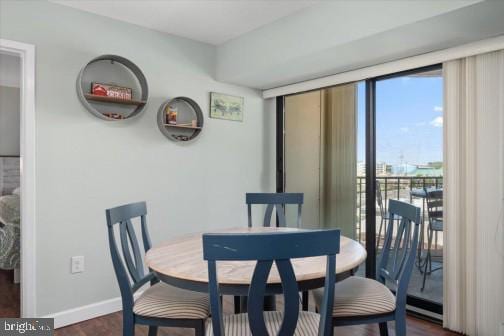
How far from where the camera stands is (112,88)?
2.76 metres

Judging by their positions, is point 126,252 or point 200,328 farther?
point 126,252

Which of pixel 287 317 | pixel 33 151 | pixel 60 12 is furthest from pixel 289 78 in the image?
pixel 287 317

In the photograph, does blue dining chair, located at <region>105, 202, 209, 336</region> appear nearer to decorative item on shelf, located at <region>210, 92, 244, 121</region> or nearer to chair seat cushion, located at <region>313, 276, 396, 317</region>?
chair seat cushion, located at <region>313, 276, 396, 317</region>

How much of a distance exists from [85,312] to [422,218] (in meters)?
2.75

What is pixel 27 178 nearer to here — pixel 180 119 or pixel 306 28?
pixel 180 119

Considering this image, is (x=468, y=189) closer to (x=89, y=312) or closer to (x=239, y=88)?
(x=239, y=88)

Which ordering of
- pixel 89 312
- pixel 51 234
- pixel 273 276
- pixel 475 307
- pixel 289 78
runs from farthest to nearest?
pixel 289 78 → pixel 89 312 → pixel 51 234 → pixel 475 307 → pixel 273 276

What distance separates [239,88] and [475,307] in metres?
2.75

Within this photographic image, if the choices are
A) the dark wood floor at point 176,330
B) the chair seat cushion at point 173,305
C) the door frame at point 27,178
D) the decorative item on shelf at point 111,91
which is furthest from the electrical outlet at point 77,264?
the decorative item on shelf at point 111,91

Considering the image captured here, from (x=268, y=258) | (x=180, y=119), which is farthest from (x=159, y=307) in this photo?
(x=180, y=119)

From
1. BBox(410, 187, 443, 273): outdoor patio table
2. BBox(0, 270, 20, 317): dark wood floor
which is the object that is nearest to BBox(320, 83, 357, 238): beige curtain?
BBox(410, 187, 443, 273): outdoor patio table

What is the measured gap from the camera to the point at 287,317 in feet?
3.96

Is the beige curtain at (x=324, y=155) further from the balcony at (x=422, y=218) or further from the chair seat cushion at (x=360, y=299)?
the chair seat cushion at (x=360, y=299)

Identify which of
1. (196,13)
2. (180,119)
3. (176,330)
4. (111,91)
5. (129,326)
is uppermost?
(196,13)
